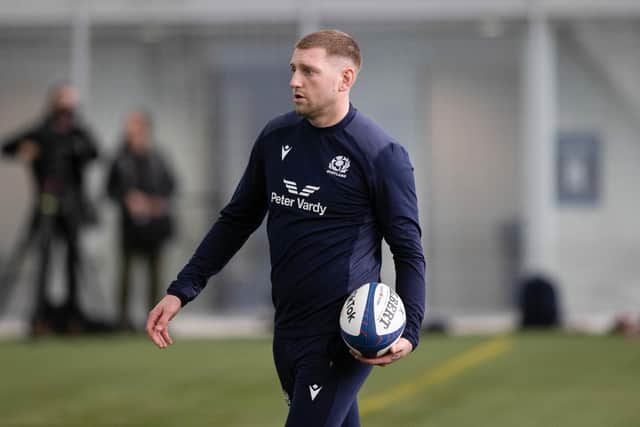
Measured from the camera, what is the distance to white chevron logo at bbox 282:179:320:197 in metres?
5.14

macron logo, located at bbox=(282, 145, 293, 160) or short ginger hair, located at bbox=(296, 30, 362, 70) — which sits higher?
short ginger hair, located at bbox=(296, 30, 362, 70)

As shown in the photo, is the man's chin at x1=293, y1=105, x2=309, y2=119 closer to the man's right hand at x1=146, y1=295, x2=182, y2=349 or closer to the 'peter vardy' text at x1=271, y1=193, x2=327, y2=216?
the 'peter vardy' text at x1=271, y1=193, x2=327, y2=216

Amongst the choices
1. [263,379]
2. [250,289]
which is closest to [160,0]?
[250,289]

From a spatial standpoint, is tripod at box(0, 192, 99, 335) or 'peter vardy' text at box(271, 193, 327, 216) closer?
'peter vardy' text at box(271, 193, 327, 216)

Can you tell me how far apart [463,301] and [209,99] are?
14.5ft

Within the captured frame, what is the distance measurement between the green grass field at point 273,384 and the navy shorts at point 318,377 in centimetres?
402

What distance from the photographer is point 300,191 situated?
517 centimetres

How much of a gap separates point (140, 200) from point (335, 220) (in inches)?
456

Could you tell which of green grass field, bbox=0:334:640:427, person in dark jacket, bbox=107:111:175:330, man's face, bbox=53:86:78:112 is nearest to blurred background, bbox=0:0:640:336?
person in dark jacket, bbox=107:111:175:330

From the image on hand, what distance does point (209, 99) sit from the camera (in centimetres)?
1931

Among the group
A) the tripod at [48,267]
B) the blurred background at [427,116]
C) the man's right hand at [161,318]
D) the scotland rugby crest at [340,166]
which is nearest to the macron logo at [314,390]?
the man's right hand at [161,318]

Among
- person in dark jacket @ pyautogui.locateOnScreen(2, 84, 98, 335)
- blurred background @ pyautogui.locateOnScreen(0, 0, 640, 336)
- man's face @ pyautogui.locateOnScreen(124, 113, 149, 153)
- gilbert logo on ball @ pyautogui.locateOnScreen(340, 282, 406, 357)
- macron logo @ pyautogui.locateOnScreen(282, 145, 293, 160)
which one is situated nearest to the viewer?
gilbert logo on ball @ pyautogui.locateOnScreen(340, 282, 406, 357)

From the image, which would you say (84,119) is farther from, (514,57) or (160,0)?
(514,57)

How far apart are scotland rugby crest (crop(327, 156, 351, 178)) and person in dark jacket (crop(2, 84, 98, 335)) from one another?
33.6 feet
